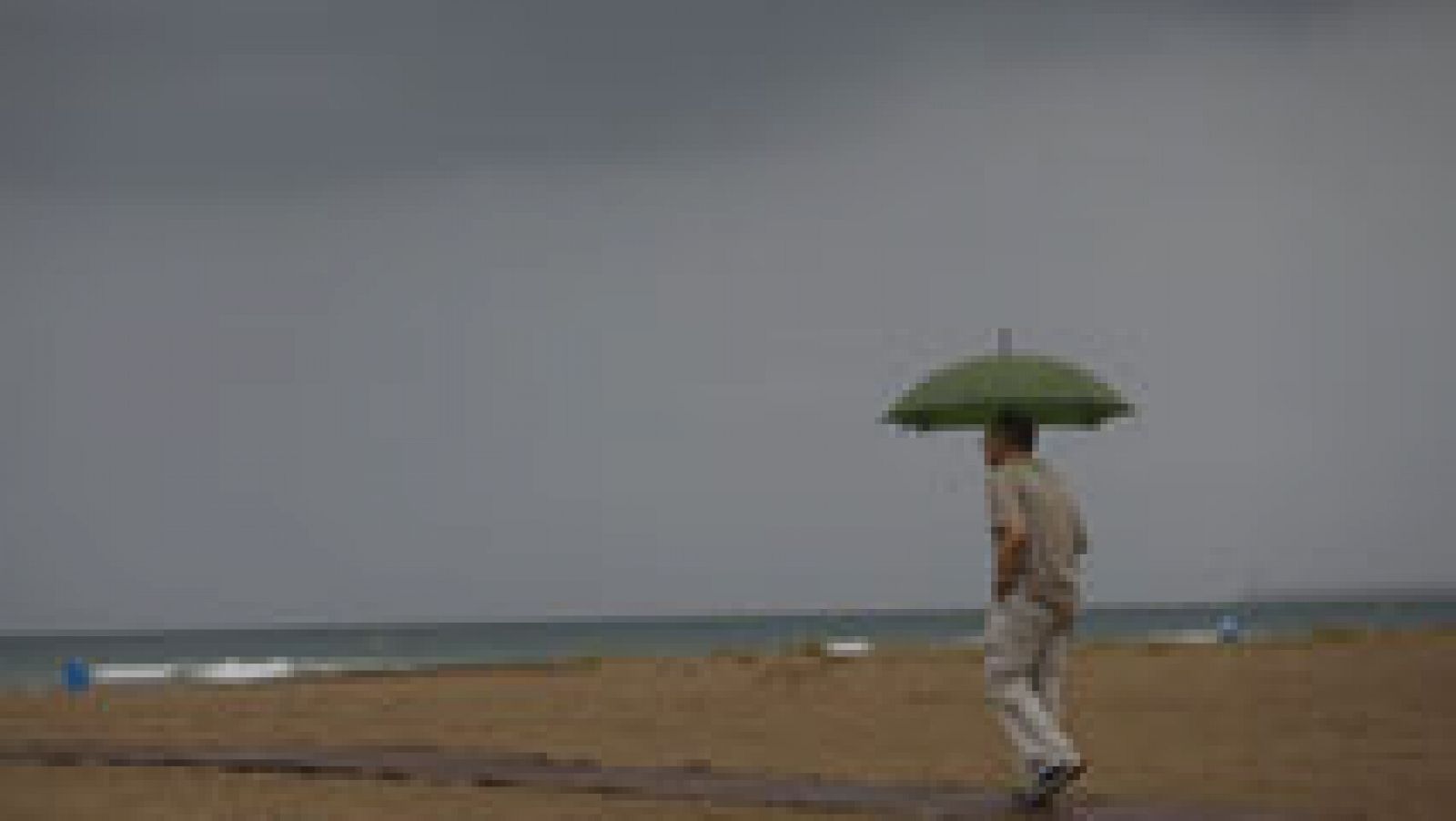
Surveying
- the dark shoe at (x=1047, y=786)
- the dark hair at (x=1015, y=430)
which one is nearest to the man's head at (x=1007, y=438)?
the dark hair at (x=1015, y=430)

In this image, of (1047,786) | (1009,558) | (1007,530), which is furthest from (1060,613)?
(1047,786)

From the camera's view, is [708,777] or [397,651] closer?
[708,777]

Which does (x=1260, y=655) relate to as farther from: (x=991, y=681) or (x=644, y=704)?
(x=991, y=681)

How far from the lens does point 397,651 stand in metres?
110

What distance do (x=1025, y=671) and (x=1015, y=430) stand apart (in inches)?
48.9

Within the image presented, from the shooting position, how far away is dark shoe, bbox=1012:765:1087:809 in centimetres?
1248

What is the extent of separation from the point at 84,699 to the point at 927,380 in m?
17.3

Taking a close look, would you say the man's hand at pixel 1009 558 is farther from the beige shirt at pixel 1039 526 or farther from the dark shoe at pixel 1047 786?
the dark shoe at pixel 1047 786

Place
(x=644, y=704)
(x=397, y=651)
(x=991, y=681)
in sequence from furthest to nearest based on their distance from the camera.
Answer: (x=397, y=651), (x=644, y=704), (x=991, y=681)

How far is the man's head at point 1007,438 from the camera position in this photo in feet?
42.1

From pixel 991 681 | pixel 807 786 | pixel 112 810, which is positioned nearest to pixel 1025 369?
pixel 991 681

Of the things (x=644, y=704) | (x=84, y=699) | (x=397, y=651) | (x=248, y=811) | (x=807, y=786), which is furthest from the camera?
(x=397, y=651)

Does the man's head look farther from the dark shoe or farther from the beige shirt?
the dark shoe

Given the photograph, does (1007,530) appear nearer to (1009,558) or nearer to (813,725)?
(1009,558)
